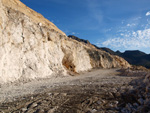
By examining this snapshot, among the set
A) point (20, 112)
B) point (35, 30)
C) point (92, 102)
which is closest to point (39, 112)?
point (20, 112)

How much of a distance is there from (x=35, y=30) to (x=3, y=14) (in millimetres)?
5516

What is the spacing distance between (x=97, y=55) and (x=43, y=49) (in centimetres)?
3678

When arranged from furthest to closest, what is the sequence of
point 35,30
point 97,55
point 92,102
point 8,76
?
point 97,55, point 35,30, point 8,76, point 92,102

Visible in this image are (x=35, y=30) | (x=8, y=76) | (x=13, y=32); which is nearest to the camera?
(x=8, y=76)

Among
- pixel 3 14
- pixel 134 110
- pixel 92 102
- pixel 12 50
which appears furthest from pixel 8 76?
pixel 134 110

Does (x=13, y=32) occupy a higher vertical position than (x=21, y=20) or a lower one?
lower

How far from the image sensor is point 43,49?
19672 mm

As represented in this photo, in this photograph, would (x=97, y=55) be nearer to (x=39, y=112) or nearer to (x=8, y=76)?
(x=8, y=76)

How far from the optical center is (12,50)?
13.9m

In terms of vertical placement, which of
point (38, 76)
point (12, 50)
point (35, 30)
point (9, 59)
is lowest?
point (38, 76)

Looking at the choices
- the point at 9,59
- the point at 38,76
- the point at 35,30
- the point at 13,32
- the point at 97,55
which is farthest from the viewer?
the point at 97,55

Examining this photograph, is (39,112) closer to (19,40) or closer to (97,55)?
(19,40)

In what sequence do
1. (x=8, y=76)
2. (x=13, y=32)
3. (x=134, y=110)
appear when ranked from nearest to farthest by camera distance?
1. (x=134, y=110)
2. (x=8, y=76)
3. (x=13, y=32)

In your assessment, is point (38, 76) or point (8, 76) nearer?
point (8, 76)
